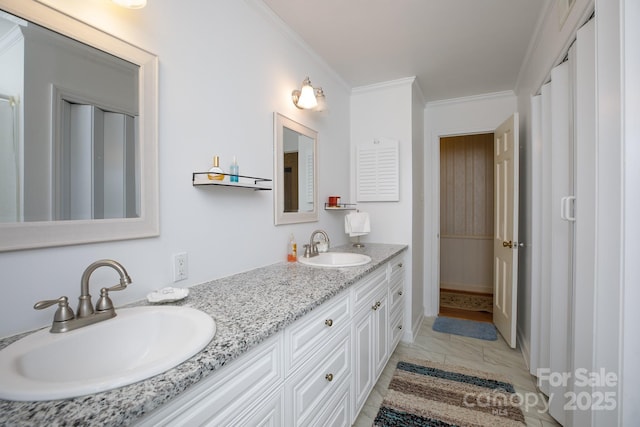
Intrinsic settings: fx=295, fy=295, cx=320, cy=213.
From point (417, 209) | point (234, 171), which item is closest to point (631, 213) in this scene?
point (234, 171)

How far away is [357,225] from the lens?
260 cm

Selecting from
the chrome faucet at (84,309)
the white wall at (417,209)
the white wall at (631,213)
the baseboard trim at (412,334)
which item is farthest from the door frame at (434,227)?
the chrome faucet at (84,309)

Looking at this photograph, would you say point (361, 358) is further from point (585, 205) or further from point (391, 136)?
point (391, 136)

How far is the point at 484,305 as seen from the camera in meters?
3.75

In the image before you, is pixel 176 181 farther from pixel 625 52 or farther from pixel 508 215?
pixel 508 215

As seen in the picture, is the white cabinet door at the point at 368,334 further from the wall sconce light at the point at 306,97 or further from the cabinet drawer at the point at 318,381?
the wall sconce light at the point at 306,97

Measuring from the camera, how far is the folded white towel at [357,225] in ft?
8.50

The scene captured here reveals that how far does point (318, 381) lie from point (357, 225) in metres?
1.55

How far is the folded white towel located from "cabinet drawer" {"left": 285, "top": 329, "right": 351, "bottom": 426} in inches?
47.0

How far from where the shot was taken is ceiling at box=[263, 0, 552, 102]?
70.4 inches

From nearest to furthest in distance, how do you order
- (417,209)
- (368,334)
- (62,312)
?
(62,312) → (368,334) → (417,209)

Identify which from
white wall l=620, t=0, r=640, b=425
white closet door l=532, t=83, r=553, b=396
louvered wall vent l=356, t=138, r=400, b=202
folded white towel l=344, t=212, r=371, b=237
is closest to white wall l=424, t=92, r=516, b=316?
louvered wall vent l=356, t=138, r=400, b=202

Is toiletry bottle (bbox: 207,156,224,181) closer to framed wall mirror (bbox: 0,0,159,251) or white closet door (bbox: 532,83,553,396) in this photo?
framed wall mirror (bbox: 0,0,159,251)

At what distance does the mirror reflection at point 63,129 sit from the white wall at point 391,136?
7.23 feet
